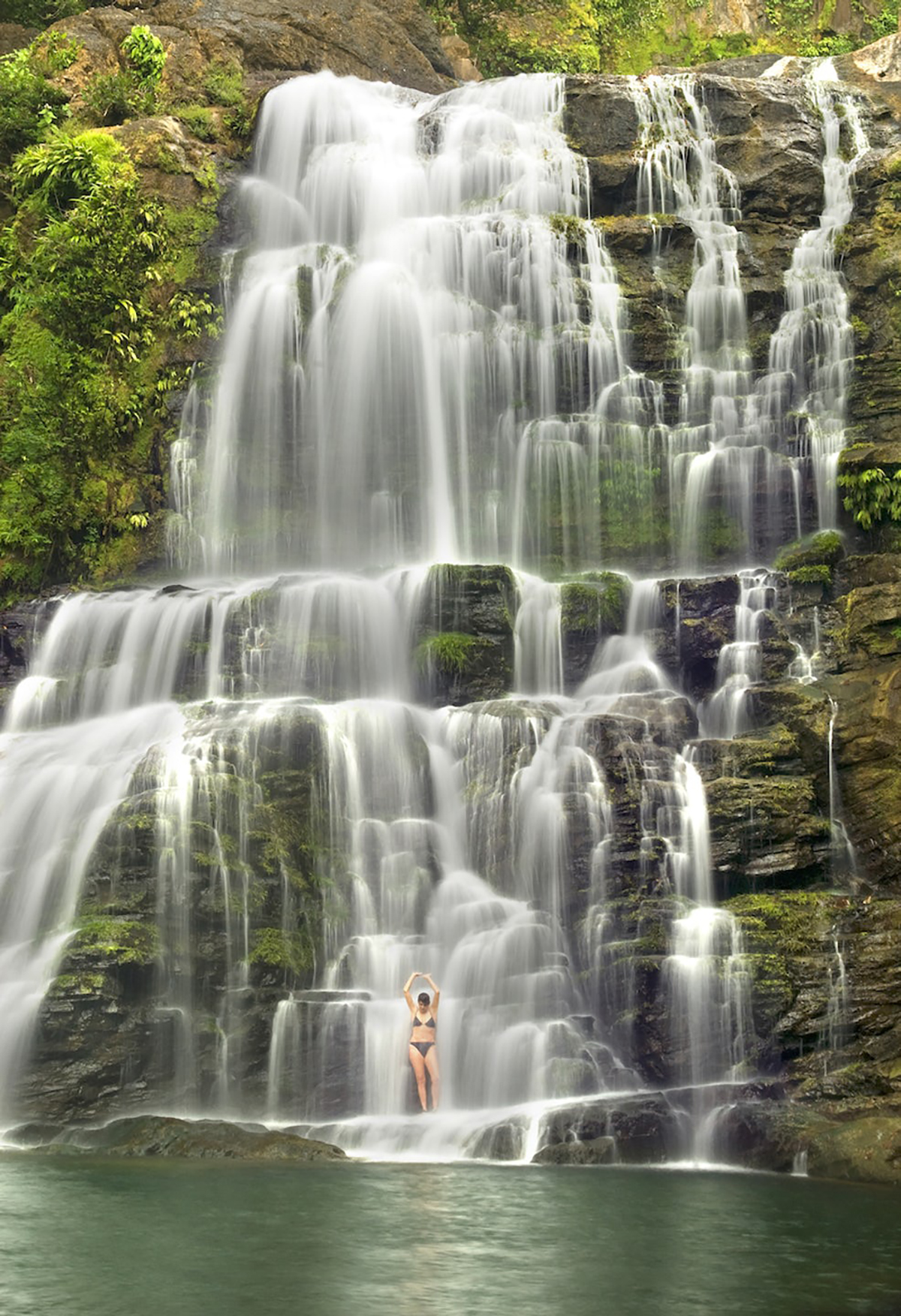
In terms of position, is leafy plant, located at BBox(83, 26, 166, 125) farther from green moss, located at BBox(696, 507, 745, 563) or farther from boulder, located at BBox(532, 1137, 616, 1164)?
boulder, located at BBox(532, 1137, 616, 1164)

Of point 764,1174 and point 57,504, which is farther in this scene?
point 57,504

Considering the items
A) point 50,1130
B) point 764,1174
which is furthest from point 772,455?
point 50,1130

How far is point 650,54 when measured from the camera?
44.2 metres

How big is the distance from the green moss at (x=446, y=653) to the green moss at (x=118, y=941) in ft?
22.7

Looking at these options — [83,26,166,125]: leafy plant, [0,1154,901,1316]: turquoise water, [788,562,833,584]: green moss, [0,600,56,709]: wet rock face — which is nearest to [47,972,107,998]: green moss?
[0,1154,901,1316]: turquoise water

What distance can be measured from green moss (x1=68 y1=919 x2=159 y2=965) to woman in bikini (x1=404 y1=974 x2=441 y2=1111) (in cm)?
331

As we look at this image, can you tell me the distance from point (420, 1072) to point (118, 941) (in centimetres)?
404

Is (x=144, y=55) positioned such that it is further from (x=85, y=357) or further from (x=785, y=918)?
(x=785, y=918)

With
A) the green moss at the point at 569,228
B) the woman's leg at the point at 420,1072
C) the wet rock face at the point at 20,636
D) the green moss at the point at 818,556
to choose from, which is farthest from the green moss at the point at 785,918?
the green moss at the point at 569,228

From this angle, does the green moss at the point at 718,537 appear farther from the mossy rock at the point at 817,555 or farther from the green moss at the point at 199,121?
the green moss at the point at 199,121

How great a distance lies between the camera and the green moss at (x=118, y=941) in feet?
56.5

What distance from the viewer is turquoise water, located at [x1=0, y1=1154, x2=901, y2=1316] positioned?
873cm

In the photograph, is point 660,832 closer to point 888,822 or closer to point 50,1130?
point 888,822

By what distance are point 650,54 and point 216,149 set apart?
1716 cm
